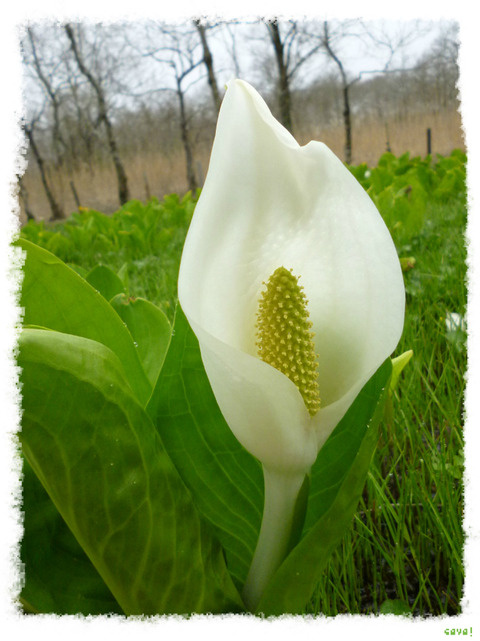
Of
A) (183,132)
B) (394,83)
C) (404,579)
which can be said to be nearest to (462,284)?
(404,579)

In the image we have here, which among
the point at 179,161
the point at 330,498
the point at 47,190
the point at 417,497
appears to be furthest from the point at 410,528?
the point at 47,190

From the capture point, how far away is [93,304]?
16.1 inches

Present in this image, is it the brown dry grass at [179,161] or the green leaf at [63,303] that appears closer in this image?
the green leaf at [63,303]

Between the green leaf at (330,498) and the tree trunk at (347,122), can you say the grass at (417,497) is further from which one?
the tree trunk at (347,122)

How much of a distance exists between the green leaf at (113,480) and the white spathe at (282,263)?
0.06 meters

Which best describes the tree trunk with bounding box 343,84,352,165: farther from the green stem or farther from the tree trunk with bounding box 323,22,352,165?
the green stem

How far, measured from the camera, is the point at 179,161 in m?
6.28

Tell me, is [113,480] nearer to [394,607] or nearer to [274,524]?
[274,524]

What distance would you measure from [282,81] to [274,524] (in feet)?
12.9

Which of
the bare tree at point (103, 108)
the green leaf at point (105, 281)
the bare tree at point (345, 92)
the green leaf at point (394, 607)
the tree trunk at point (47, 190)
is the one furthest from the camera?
the tree trunk at point (47, 190)

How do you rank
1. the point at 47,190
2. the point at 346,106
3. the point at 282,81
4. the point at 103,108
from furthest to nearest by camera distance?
1. the point at 47,190
2. the point at 103,108
3. the point at 346,106
4. the point at 282,81

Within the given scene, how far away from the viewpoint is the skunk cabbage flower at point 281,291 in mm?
324

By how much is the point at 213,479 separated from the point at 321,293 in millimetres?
155

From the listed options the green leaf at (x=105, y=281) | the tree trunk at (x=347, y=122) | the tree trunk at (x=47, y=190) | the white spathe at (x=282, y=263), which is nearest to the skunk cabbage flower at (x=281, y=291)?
the white spathe at (x=282, y=263)
